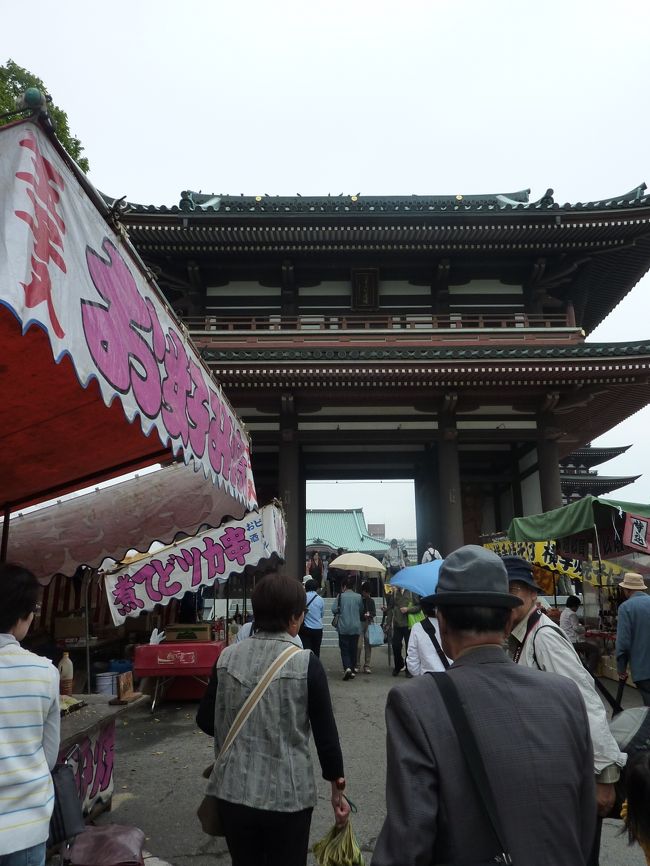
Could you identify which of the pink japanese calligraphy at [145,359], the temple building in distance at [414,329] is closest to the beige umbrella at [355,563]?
the temple building in distance at [414,329]

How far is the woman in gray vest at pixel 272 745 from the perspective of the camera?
6.63 ft

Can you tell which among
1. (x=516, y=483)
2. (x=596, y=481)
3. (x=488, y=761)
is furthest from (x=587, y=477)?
(x=488, y=761)

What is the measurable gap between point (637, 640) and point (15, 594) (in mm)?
5463

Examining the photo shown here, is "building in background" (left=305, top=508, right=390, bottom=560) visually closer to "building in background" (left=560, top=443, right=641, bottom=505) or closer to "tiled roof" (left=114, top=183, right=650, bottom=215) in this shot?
"building in background" (left=560, top=443, right=641, bottom=505)

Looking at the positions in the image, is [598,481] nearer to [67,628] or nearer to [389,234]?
[389,234]

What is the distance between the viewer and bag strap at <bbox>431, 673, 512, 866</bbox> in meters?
1.22

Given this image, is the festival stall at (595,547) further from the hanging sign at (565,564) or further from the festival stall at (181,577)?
the festival stall at (181,577)

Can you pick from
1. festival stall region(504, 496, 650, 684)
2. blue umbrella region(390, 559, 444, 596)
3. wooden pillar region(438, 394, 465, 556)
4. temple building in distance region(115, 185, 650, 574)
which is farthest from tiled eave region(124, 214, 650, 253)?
blue umbrella region(390, 559, 444, 596)

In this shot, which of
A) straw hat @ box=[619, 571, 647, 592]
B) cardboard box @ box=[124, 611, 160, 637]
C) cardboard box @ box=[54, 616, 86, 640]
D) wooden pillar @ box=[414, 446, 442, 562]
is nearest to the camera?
straw hat @ box=[619, 571, 647, 592]

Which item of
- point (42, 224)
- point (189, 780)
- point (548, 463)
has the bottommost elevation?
point (189, 780)

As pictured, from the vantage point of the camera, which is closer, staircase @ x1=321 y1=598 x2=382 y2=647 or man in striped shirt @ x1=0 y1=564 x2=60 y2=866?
man in striped shirt @ x1=0 y1=564 x2=60 y2=866

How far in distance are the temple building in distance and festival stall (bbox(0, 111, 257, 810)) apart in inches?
315

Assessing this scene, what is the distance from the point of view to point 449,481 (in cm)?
1261

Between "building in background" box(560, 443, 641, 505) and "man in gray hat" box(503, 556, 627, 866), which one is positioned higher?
"building in background" box(560, 443, 641, 505)
